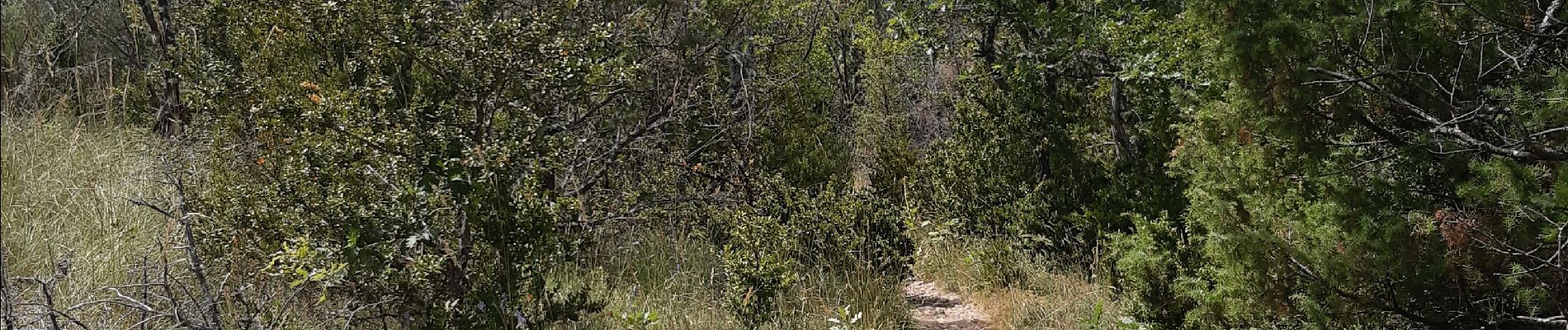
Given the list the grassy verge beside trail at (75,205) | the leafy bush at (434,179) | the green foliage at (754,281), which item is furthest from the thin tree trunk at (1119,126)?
the grassy verge beside trail at (75,205)

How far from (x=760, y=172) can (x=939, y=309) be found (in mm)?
1349

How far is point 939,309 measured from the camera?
545cm

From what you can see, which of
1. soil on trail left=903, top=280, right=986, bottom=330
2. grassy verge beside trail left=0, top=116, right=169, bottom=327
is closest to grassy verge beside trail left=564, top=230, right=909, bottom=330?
soil on trail left=903, top=280, right=986, bottom=330

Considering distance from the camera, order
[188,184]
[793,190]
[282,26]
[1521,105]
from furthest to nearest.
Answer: [793,190] < [188,184] < [282,26] < [1521,105]

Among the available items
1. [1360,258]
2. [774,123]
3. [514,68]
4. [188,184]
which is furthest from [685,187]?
[1360,258]

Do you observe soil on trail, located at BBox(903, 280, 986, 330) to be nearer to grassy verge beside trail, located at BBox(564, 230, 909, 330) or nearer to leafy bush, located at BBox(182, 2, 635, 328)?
grassy verge beside trail, located at BBox(564, 230, 909, 330)

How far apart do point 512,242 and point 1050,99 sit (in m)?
3.32

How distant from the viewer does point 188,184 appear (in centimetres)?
473

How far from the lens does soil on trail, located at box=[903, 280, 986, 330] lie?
5.04 metres

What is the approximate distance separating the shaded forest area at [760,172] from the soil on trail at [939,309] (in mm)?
96

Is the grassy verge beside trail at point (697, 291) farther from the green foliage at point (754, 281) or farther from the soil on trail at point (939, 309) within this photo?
the soil on trail at point (939, 309)

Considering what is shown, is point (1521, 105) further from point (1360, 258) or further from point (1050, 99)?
point (1050, 99)

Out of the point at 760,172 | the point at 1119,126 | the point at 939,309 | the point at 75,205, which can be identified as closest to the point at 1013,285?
the point at 939,309

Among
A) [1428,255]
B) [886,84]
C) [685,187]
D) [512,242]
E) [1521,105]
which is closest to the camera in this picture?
[1521,105]
